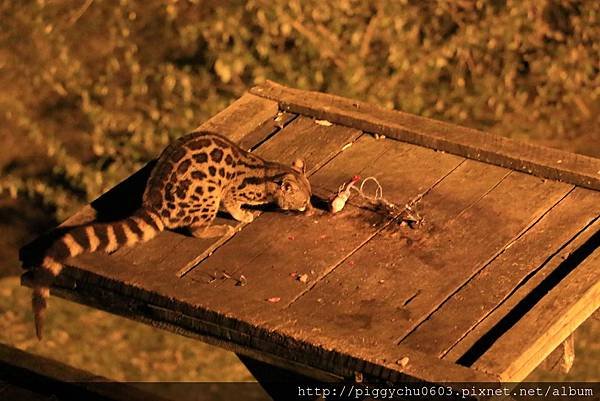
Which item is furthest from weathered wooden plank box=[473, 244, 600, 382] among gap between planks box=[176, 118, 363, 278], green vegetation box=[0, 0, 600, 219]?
green vegetation box=[0, 0, 600, 219]

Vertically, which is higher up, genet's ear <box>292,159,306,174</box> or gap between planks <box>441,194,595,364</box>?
genet's ear <box>292,159,306,174</box>

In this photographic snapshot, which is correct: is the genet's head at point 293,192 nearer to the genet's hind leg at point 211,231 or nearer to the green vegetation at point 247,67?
the genet's hind leg at point 211,231

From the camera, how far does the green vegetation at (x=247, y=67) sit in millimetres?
11281

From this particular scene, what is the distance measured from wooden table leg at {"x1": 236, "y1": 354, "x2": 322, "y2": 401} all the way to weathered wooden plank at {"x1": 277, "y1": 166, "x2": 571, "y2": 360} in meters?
0.62

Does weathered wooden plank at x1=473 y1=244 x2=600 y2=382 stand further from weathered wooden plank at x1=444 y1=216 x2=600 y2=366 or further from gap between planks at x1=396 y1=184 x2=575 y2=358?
gap between planks at x1=396 y1=184 x2=575 y2=358

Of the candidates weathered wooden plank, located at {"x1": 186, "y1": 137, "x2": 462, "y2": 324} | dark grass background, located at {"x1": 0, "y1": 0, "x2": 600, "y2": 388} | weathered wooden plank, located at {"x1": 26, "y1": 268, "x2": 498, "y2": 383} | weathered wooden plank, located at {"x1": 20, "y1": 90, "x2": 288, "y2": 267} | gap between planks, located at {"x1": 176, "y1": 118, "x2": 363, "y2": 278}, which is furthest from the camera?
dark grass background, located at {"x1": 0, "y1": 0, "x2": 600, "y2": 388}

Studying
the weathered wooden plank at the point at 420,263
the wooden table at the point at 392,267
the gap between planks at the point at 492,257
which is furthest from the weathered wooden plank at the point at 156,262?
the gap between planks at the point at 492,257

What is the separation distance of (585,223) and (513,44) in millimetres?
4952

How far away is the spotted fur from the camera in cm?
657

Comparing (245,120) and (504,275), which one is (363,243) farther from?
(245,120)

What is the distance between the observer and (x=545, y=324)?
6.05 metres

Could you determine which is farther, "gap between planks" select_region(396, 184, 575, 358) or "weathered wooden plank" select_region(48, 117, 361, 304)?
"weathered wooden plank" select_region(48, 117, 361, 304)

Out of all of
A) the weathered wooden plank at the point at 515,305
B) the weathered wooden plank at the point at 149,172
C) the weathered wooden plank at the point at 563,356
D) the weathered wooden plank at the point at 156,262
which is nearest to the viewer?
the weathered wooden plank at the point at 515,305

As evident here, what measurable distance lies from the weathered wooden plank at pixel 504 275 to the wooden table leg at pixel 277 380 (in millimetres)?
884
